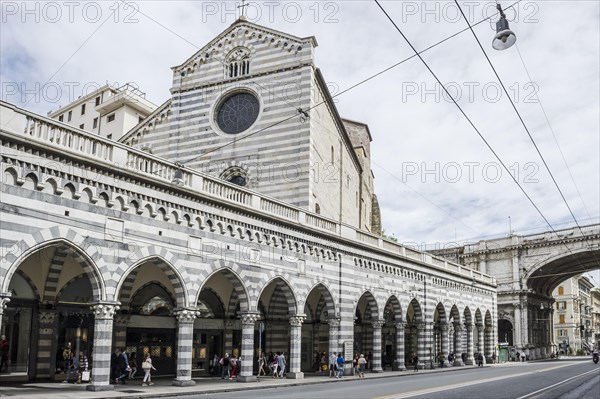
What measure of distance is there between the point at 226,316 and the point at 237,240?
21.0 feet

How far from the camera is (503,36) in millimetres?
12797

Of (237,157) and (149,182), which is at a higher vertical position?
(237,157)

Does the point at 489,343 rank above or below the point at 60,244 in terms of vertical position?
below

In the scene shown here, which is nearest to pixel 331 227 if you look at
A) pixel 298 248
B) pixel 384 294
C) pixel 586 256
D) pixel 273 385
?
pixel 298 248

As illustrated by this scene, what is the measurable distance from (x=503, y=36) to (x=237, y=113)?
25.0 m

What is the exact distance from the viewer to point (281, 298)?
1216 inches

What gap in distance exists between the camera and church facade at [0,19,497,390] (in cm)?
1769

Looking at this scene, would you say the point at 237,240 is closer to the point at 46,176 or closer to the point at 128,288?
the point at 128,288

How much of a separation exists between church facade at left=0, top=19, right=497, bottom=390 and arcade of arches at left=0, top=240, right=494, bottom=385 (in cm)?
6

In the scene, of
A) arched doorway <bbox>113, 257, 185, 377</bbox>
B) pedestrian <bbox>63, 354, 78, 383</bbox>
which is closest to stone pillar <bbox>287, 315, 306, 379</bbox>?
arched doorway <bbox>113, 257, 185, 377</bbox>

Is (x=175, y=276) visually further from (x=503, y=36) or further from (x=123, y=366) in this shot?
(x=503, y=36)

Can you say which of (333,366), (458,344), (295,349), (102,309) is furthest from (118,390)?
(458,344)

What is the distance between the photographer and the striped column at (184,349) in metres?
20.8

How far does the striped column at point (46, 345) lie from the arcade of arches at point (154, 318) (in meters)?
0.03
